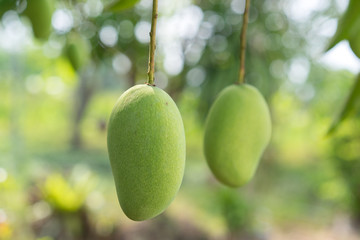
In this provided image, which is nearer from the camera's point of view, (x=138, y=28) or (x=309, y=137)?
(x=138, y=28)

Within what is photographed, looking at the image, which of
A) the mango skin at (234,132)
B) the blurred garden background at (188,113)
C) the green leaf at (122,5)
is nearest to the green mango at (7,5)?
the blurred garden background at (188,113)

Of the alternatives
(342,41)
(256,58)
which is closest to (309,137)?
(256,58)

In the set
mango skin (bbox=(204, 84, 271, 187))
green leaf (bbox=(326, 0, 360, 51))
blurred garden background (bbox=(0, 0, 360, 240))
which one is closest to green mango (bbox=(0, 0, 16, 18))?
blurred garden background (bbox=(0, 0, 360, 240))

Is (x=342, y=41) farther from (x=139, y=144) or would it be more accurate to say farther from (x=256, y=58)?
(x=256, y=58)

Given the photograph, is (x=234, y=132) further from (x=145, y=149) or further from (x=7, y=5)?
(x=7, y=5)

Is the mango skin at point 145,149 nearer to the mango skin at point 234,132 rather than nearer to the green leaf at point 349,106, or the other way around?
the mango skin at point 234,132

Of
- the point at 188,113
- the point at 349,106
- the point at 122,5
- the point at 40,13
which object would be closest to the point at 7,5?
the point at 40,13

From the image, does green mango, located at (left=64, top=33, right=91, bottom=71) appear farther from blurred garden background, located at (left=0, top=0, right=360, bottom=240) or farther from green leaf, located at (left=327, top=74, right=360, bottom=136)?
green leaf, located at (left=327, top=74, right=360, bottom=136)
